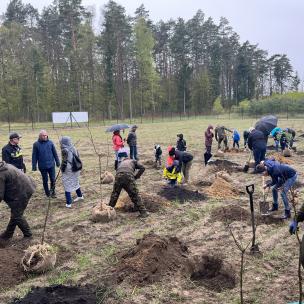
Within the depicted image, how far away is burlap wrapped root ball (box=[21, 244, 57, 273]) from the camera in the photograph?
609 cm

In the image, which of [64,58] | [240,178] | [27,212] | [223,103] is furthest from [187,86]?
[27,212]

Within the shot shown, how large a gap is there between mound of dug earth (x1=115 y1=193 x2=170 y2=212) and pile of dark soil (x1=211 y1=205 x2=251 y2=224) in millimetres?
1217

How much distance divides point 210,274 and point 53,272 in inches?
89.7

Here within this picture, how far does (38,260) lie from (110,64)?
49.4 m

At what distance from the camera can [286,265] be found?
6.30 meters

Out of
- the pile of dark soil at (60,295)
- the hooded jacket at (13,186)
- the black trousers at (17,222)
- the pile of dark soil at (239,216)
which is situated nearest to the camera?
the pile of dark soil at (60,295)

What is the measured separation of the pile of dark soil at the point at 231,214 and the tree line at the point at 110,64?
128 feet

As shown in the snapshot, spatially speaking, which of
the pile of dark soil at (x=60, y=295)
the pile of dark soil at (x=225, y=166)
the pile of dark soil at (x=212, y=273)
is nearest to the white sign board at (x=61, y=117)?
the pile of dark soil at (x=225, y=166)

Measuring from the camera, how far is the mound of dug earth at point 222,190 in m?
10.7

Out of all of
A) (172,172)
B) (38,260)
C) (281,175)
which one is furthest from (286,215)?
(38,260)

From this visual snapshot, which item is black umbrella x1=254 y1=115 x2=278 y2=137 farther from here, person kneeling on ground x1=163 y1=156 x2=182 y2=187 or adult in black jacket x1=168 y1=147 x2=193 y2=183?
person kneeling on ground x1=163 y1=156 x2=182 y2=187

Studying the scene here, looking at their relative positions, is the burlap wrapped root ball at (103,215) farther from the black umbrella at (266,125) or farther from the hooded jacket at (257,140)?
the black umbrella at (266,125)

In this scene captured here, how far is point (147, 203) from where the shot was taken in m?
9.62

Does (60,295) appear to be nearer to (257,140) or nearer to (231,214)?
(231,214)
